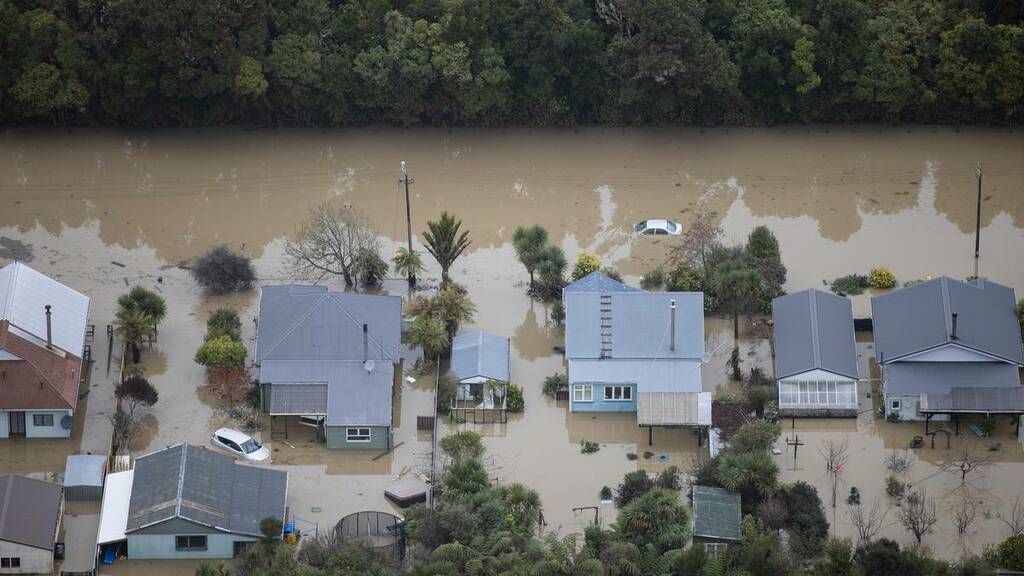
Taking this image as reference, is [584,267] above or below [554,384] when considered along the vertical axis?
above

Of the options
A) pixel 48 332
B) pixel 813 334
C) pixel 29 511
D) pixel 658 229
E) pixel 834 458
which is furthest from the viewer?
pixel 658 229

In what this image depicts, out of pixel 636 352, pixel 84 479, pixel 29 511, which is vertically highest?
pixel 636 352

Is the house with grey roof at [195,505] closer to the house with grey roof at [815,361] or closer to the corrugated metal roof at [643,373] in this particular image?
the corrugated metal roof at [643,373]

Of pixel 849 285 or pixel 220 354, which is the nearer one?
pixel 220 354

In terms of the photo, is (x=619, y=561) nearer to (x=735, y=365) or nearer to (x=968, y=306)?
(x=735, y=365)

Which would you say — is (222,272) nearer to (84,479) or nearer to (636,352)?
(84,479)

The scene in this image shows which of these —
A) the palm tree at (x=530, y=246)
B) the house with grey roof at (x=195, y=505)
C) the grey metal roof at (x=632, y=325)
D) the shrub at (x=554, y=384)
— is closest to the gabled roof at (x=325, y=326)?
the shrub at (x=554, y=384)

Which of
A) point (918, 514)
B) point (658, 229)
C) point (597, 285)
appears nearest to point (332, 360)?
point (597, 285)

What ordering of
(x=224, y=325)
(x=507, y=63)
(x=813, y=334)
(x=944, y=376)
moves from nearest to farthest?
(x=944, y=376), (x=813, y=334), (x=224, y=325), (x=507, y=63)
